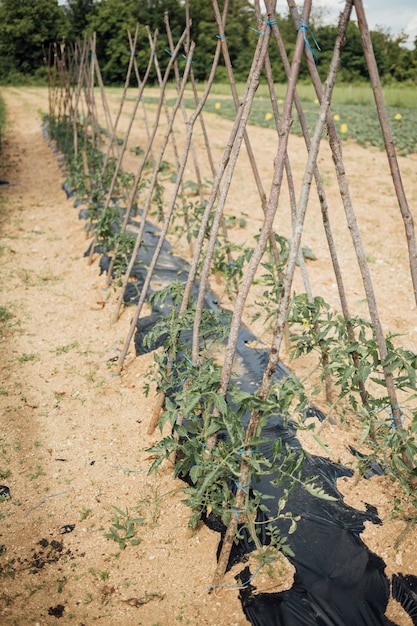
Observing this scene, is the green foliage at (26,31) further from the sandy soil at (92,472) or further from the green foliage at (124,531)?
the green foliage at (124,531)

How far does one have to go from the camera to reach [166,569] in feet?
6.53

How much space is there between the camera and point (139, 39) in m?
27.9

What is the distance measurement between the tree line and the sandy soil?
915 inches

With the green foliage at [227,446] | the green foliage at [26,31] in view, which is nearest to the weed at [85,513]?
the green foliage at [227,446]

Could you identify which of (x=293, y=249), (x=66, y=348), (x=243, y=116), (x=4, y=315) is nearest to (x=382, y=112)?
(x=243, y=116)

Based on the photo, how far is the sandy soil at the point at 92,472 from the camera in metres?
1.88

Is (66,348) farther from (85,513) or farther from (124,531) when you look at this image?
(124,531)

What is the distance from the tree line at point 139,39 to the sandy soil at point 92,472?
23.2 m

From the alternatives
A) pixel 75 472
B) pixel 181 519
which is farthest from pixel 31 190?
pixel 181 519

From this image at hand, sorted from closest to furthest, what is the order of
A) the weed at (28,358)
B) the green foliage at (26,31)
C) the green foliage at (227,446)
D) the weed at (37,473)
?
the green foliage at (227,446), the weed at (37,473), the weed at (28,358), the green foliage at (26,31)

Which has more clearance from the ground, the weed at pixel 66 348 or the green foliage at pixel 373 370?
the green foliage at pixel 373 370

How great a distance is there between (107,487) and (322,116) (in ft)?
6.41

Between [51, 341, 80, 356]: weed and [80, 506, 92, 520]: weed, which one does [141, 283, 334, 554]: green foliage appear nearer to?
[80, 506, 92, 520]: weed

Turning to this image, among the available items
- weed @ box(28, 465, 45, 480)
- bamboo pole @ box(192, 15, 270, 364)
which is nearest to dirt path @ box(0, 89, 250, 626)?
weed @ box(28, 465, 45, 480)
